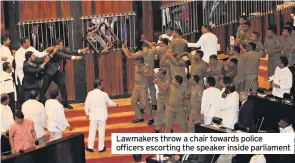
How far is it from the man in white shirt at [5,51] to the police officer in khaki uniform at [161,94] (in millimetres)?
2994

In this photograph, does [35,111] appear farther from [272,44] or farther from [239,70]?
[272,44]

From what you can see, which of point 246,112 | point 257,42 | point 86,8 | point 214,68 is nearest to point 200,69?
point 214,68

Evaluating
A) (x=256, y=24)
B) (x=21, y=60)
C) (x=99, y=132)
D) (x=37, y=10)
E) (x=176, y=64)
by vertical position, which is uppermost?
(x=37, y=10)

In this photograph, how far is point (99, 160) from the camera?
1305 centimetres

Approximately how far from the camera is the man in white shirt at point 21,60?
14.5 metres

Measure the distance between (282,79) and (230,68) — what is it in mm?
1134

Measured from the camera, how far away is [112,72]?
1620cm

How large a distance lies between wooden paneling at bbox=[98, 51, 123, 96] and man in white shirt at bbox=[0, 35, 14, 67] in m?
2.37

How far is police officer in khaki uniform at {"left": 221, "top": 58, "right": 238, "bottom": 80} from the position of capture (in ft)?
46.2

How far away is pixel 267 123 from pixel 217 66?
173 centimetres

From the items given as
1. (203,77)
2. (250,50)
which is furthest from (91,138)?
(250,50)

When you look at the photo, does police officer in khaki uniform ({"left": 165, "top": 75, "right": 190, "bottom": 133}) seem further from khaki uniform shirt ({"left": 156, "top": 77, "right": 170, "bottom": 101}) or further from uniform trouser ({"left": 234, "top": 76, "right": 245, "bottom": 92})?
uniform trouser ({"left": 234, "top": 76, "right": 245, "bottom": 92})

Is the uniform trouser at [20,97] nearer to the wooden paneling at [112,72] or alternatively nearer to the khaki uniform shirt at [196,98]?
the wooden paneling at [112,72]

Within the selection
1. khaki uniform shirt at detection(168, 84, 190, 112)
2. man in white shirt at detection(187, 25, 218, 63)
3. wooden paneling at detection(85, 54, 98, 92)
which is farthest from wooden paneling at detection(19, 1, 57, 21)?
khaki uniform shirt at detection(168, 84, 190, 112)
